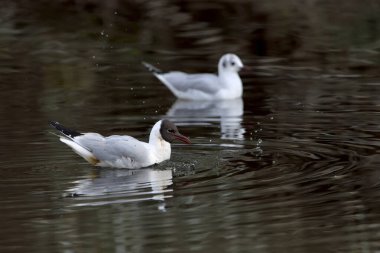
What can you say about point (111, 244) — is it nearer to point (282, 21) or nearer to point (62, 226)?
point (62, 226)

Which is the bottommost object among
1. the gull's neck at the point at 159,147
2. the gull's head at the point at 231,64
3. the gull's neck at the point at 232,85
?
the gull's neck at the point at 159,147

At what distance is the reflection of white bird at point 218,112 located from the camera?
13.9 metres

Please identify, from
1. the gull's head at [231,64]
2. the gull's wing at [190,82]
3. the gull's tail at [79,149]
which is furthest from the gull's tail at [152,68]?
the gull's tail at [79,149]

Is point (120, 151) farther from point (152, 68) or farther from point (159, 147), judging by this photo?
point (152, 68)

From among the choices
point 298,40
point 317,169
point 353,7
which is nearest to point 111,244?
point 317,169

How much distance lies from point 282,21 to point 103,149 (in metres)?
9.75

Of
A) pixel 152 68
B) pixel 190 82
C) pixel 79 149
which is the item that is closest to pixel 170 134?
pixel 79 149

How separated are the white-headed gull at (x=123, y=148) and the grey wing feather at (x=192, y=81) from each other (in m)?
4.94

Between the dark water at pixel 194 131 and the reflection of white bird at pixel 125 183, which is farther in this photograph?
the reflection of white bird at pixel 125 183

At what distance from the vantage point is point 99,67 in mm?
18469

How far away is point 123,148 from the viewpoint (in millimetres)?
11773

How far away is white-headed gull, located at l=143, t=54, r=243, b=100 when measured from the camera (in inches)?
672

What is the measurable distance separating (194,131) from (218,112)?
6.80ft

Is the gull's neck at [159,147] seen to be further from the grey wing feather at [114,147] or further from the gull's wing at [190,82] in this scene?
the gull's wing at [190,82]
